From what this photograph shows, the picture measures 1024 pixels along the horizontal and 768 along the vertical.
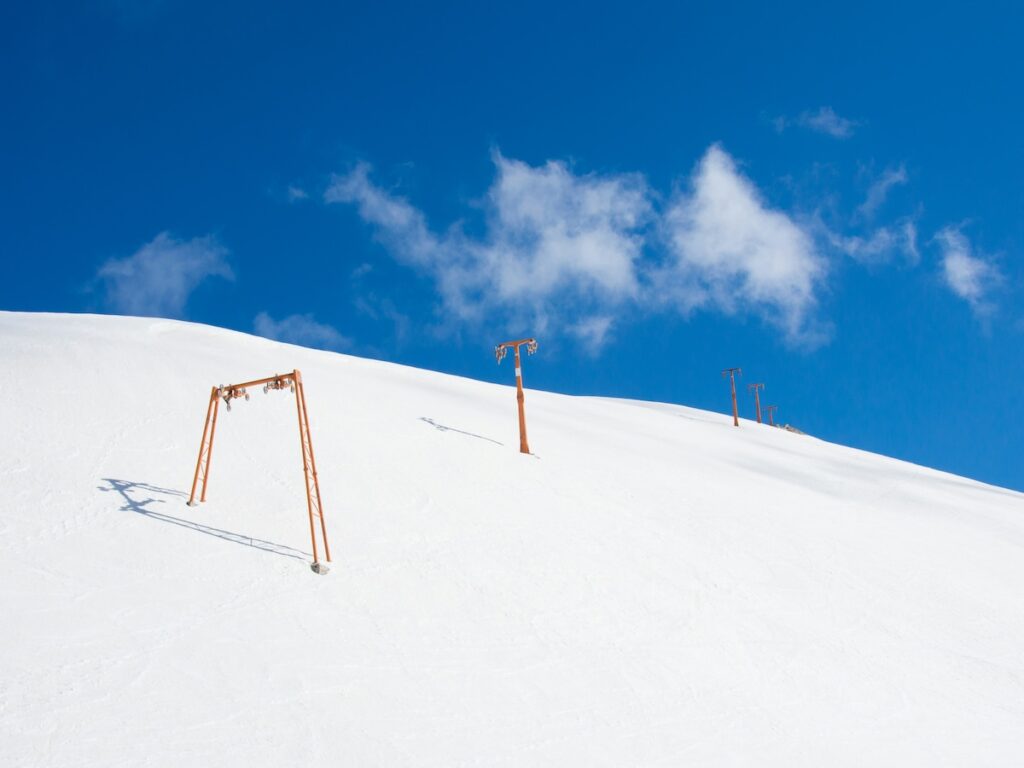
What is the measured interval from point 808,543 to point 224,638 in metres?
11.7

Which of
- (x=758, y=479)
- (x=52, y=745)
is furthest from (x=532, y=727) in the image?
(x=758, y=479)

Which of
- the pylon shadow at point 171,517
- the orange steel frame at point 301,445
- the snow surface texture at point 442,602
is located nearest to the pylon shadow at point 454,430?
the snow surface texture at point 442,602

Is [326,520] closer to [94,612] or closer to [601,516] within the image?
[94,612]

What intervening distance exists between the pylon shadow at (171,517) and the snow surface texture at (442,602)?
0.06 metres

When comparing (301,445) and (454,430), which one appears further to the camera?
(454,430)

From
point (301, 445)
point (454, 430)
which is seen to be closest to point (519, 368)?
point (454, 430)

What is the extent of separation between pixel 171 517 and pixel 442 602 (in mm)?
4472

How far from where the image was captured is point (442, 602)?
38.5 ft

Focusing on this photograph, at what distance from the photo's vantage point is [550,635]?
11328mm

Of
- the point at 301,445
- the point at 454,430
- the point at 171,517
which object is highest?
the point at 454,430

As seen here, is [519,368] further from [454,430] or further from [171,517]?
[171,517]

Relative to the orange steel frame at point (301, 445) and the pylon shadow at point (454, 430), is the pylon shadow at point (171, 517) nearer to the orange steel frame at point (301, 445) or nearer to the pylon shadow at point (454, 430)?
the orange steel frame at point (301, 445)

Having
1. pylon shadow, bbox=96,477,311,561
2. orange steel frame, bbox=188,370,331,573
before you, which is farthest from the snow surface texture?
orange steel frame, bbox=188,370,331,573

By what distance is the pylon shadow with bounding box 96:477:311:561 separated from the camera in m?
12.4
